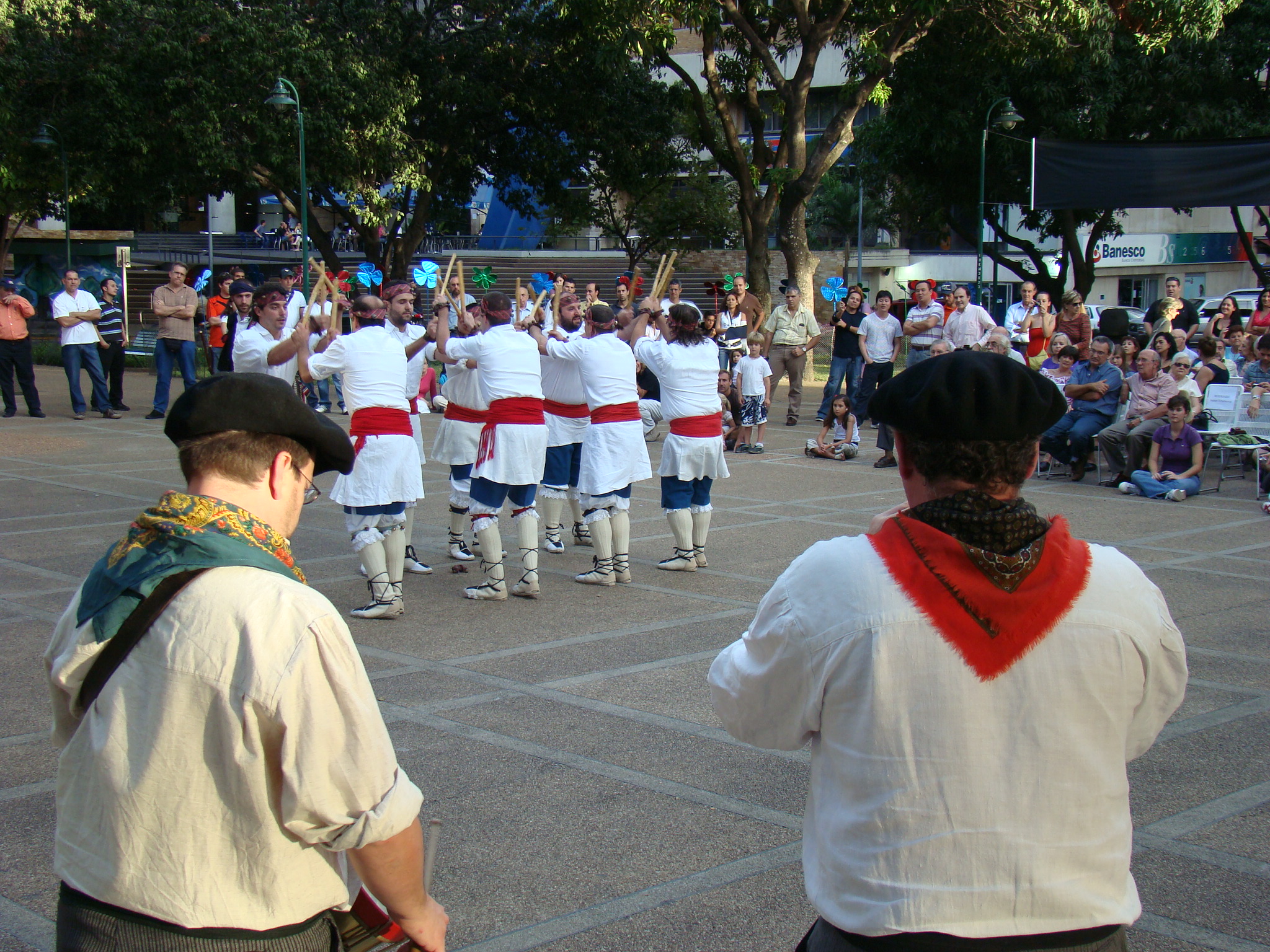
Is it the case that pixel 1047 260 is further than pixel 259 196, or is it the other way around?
pixel 259 196

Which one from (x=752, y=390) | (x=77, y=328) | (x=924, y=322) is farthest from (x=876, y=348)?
(x=77, y=328)

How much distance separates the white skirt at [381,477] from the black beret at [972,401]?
5.52m

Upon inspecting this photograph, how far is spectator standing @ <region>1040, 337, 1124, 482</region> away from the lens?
42.6 feet

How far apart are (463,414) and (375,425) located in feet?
4.96

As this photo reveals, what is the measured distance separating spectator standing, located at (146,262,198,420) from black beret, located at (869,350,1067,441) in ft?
51.1

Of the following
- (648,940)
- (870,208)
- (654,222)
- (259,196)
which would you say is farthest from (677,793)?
(870,208)

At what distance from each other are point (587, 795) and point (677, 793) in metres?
0.35

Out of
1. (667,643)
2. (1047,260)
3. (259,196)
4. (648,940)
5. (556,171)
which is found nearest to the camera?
(648,940)

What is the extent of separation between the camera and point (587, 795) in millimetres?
4637

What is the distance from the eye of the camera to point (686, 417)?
865 centimetres

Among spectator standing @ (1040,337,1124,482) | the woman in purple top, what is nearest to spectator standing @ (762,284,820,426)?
spectator standing @ (1040,337,1124,482)

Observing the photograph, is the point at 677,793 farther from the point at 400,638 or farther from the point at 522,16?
the point at 522,16

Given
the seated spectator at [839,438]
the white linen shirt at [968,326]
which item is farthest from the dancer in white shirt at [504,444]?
the white linen shirt at [968,326]

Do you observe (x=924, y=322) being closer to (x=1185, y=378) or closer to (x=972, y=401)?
(x=1185, y=378)
